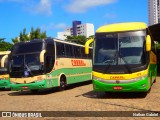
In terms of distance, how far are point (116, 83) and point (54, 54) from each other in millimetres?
5875

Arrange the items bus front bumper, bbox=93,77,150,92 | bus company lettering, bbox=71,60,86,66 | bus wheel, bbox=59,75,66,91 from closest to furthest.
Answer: bus front bumper, bbox=93,77,150,92 < bus wheel, bbox=59,75,66,91 < bus company lettering, bbox=71,60,86,66

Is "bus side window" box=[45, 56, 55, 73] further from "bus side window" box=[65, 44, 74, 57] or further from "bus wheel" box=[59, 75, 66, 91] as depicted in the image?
"bus side window" box=[65, 44, 74, 57]

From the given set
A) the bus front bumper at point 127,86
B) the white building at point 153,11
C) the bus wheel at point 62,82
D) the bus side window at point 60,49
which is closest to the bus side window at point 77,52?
the bus side window at point 60,49

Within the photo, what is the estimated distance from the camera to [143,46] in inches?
557

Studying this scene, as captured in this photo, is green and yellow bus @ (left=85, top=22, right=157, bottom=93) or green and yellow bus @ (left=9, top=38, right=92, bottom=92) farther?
green and yellow bus @ (left=9, top=38, right=92, bottom=92)

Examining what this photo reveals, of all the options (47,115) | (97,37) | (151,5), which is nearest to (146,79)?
(97,37)

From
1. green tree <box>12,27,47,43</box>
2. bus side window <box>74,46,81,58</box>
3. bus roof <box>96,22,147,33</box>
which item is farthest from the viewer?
green tree <box>12,27,47,43</box>

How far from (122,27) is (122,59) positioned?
5.33 feet

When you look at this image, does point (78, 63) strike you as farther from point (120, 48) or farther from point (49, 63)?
point (120, 48)

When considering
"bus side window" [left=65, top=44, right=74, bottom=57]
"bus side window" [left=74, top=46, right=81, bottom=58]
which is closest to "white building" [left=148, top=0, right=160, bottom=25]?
"bus side window" [left=74, top=46, right=81, bottom=58]

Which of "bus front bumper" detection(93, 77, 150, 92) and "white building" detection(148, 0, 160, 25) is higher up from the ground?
"white building" detection(148, 0, 160, 25)

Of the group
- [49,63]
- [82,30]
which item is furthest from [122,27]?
[82,30]

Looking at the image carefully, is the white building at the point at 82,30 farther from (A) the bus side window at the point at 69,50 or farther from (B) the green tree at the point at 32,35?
(A) the bus side window at the point at 69,50

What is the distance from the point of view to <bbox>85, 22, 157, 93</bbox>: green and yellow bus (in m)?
13.8
